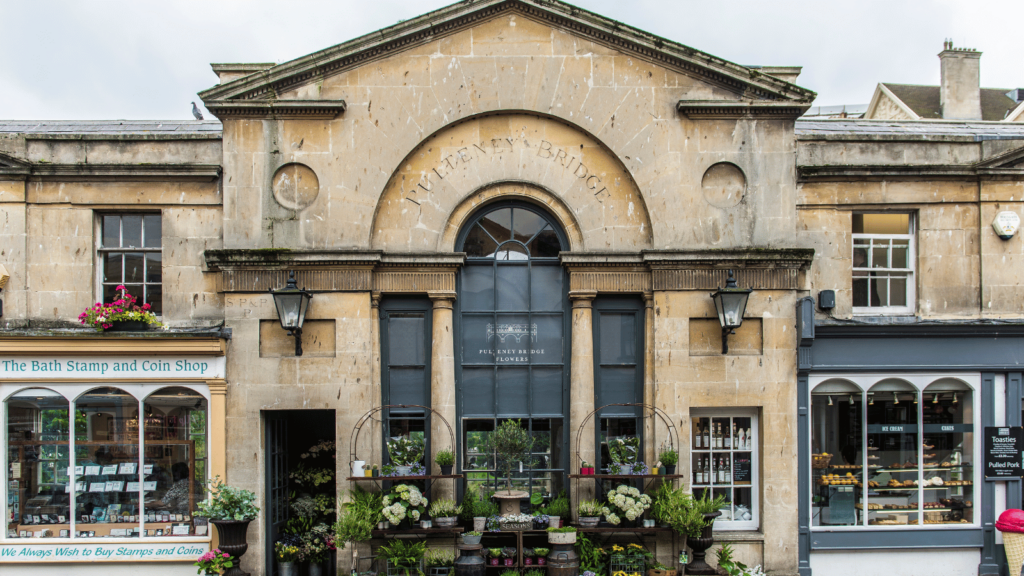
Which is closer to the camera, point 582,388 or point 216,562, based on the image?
point 216,562

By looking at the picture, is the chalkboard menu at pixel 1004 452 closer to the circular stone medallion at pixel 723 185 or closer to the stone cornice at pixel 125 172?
the circular stone medallion at pixel 723 185

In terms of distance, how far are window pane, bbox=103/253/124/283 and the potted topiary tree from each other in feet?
12.7

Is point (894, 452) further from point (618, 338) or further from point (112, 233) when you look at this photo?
point (112, 233)

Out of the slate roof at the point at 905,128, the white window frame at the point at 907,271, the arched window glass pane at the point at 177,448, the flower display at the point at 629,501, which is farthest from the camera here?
the slate roof at the point at 905,128

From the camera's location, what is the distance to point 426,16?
10.8 meters

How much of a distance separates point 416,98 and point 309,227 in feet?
8.59

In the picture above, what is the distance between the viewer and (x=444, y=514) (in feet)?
33.2

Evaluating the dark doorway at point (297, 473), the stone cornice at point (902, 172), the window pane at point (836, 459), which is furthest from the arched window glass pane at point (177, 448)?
the stone cornice at point (902, 172)

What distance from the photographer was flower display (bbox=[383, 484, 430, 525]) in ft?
32.2

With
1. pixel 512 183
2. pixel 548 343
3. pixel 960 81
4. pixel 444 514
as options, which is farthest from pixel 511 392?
pixel 960 81

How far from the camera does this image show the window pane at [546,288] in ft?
36.5

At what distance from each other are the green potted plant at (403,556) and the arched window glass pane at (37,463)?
504cm

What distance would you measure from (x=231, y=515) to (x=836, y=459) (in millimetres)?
9248

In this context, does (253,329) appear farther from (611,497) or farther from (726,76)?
(726,76)
